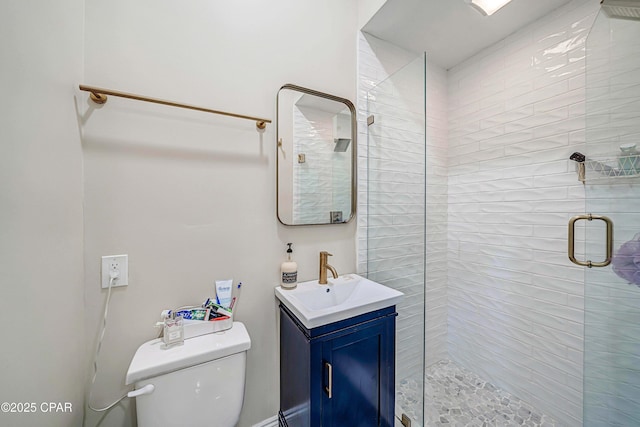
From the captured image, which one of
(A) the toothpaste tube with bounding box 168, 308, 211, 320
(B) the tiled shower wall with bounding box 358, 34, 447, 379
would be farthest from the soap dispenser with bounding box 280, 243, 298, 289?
(B) the tiled shower wall with bounding box 358, 34, 447, 379

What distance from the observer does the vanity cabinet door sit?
39.1 inches

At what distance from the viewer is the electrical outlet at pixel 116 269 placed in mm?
927

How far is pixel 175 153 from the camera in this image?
3.44ft

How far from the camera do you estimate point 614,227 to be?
106 centimetres

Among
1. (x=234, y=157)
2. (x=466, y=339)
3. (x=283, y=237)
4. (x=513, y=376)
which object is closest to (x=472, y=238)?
(x=466, y=339)

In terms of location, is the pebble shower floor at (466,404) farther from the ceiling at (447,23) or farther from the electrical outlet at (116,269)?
the ceiling at (447,23)

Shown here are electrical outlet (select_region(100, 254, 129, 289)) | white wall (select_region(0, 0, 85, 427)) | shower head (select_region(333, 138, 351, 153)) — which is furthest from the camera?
shower head (select_region(333, 138, 351, 153))

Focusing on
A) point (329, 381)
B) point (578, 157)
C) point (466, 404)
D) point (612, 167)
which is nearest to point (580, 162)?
point (578, 157)

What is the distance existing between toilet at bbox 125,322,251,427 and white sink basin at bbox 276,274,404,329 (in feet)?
0.91

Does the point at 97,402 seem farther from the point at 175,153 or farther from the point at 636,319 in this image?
the point at 636,319

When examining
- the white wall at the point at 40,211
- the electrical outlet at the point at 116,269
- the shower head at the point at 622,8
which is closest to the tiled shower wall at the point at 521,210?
the shower head at the point at 622,8

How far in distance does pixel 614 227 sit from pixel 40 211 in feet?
7.49

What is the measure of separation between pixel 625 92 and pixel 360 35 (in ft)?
4.63

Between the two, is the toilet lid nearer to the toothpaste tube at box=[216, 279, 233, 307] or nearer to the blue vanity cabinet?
the toothpaste tube at box=[216, 279, 233, 307]
